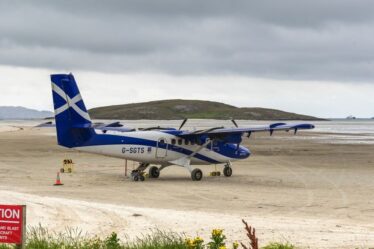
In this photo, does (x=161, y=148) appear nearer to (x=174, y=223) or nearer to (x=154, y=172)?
(x=154, y=172)

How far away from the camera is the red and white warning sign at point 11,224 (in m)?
9.28

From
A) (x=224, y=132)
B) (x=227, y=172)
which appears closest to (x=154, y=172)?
(x=227, y=172)

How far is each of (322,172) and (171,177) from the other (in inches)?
351

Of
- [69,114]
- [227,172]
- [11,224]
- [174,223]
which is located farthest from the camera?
[227,172]

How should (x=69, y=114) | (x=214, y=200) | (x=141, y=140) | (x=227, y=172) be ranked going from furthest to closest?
(x=227, y=172) → (x=141, y=140) → (x=69, y=114) → (x=214, y=200)

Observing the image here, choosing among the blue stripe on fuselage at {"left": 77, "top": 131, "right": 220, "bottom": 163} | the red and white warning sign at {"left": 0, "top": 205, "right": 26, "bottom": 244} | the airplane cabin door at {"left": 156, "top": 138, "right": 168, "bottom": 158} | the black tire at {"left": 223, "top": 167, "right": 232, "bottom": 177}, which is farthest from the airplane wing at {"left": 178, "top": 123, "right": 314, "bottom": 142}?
the red and white warning sign at {"left": 0, "top": 205, "right": 26, "bottom": 244}

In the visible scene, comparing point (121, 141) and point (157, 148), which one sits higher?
point (121, 141)

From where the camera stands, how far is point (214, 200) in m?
22.7

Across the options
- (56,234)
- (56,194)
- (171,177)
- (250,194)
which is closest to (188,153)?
(171,177)

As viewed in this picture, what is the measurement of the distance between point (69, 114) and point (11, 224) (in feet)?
64.5

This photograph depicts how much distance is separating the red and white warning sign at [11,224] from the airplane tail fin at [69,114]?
758 inches

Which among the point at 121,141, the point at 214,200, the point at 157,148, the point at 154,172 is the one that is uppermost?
the point at 121,141

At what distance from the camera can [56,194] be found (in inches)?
920

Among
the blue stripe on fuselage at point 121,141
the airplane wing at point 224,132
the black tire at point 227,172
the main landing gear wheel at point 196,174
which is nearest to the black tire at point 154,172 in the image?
the blue stripe on fuselage at point 121,141
